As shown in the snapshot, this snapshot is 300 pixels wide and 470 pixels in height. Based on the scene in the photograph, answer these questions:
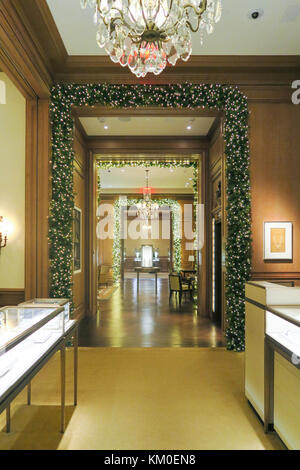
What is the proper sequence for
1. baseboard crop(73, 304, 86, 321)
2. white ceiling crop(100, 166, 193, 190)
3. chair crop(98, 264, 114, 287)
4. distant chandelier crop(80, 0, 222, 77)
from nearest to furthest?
distant chandelier crop(80, 0, 222, 77), baseboard crop(73, 304, 86, 321), white ceiling crop(100, 166, 193, 190), chair crop(98, 264, 114, 287)

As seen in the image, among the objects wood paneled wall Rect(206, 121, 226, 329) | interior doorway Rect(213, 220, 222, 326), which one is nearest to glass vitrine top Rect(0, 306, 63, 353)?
wood paneled wall Rect(206, 121, 226, 329)

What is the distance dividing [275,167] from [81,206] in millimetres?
4270

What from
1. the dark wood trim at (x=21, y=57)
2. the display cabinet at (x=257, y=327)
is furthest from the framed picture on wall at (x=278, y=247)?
the dark wood trim at (x=21, y=57)

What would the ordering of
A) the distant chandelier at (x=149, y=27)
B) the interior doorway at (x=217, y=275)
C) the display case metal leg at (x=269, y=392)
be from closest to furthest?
1. the distant chandelier at (x=149, y=27)
2. the display case metal leg at (x=269, y=392)
3. the interior doorway at (x=217, y=275)

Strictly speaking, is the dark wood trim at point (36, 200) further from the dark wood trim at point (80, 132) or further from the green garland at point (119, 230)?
the green garland at point (119, 230)

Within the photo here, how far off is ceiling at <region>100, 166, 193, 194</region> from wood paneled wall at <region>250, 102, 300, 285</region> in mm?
5537

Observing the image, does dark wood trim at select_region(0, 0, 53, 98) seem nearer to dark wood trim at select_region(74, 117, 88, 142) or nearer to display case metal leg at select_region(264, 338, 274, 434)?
dark wood trim at select_region(74, 117, 88, 142)

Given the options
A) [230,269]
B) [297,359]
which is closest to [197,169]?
[230,269]

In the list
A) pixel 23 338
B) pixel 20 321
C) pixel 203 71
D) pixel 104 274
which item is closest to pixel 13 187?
pixel 20 321

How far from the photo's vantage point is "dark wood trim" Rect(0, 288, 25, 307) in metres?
5.07

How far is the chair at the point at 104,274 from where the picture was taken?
1181 cm

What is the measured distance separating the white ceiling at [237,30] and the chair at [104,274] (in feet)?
27.1

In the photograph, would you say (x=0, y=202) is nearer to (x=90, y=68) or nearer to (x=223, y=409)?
(x=90, y=68)

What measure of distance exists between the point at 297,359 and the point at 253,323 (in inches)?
38.5
